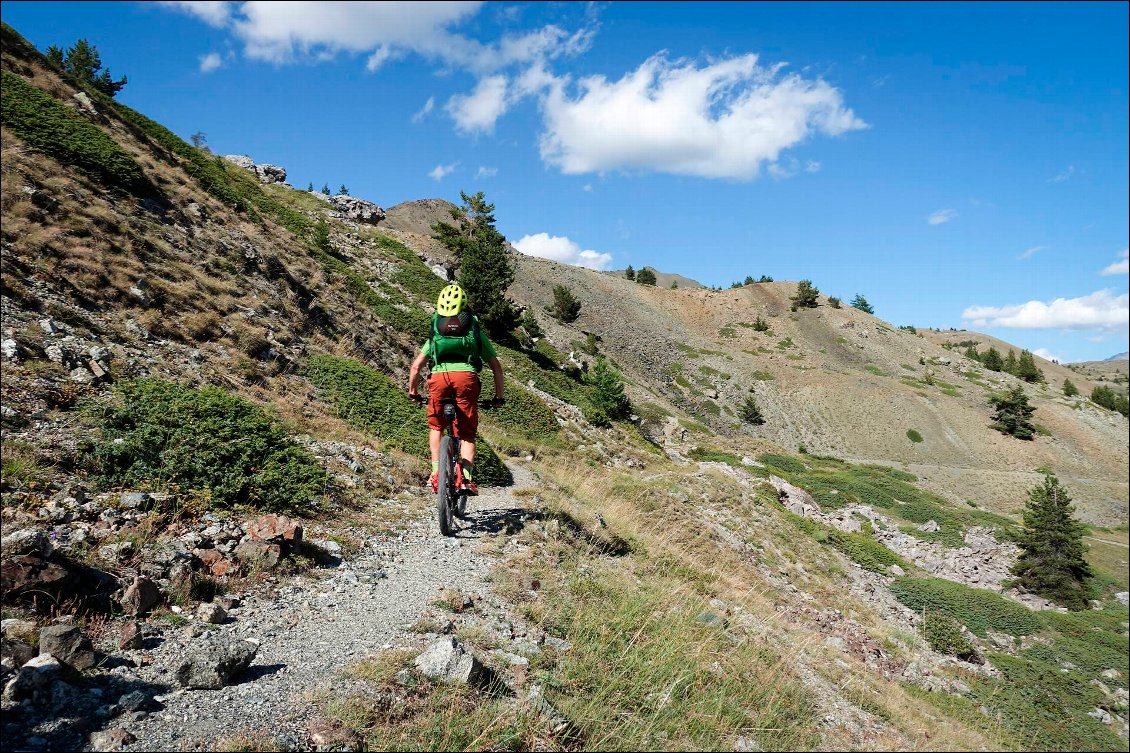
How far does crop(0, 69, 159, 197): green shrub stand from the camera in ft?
36.1

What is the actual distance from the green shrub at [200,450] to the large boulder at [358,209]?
37.4 metres

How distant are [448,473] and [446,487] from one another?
0.17 m

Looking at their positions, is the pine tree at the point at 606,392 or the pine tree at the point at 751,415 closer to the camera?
the pine tree at the point at 606,392

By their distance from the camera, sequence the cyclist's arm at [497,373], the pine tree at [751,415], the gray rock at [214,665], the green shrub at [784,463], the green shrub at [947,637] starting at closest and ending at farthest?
the gray rock at [214,665] → the cyclist's arm at [497,373] → the green shrub at [947,637] → the green shrub at [784,463] → the pine tree at [751,415]

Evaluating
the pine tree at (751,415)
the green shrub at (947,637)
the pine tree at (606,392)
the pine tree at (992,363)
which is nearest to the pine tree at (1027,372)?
the pine tree at (992,363)

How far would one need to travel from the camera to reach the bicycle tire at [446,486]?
6496 mm

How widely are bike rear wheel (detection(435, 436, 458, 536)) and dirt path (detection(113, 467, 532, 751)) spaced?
0.70ft

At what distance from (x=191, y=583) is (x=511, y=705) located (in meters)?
2.73

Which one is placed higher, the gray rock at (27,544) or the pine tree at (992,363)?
the pine tree at (992,363)

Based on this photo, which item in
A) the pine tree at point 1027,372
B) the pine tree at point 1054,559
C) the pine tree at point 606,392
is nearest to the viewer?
the pine tree at point 1054,559

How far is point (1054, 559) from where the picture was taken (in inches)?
840

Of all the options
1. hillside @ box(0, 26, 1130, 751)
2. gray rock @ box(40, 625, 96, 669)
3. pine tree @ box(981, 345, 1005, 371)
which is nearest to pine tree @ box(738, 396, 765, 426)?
hillside @ box(0, 26, 1130, 751)

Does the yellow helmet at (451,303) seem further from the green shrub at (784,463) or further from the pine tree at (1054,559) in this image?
the green shrub at (784,463)

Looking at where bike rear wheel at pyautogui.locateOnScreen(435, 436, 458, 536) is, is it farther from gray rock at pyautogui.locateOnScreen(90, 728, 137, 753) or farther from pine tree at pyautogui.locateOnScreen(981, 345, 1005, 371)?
pine tree at pyautogui.locateOnScreen(981, 345, 1005, 371)
